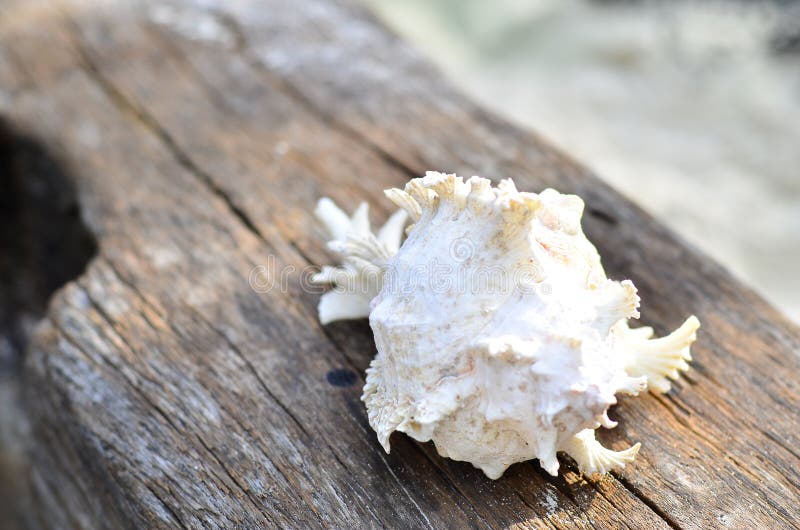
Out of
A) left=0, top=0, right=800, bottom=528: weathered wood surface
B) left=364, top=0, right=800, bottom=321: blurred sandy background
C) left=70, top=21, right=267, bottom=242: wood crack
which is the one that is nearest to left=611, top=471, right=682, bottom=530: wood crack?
left=0, top=0, right=800, bottom=528: weathered wood surface

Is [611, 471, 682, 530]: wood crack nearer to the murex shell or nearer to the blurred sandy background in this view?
the murex shell

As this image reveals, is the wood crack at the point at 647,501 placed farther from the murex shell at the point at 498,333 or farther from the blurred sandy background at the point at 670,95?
the blurred sandy background at the point at 670,95

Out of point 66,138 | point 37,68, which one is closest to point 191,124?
point 66,138

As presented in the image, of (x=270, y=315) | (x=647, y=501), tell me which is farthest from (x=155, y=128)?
(x=647, y=501)

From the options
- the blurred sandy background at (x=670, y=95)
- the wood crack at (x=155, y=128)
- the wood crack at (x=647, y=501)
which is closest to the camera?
the wood crack at (x=647, y=501)

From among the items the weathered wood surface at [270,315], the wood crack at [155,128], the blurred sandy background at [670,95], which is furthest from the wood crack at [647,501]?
the blurred sandy background at [670,95]

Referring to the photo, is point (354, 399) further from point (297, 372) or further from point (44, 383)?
point (44, 383)

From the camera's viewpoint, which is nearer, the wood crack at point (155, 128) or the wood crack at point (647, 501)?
the wood crack at point (647, 501)

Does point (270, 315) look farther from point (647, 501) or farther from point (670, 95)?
point (670, 95)
